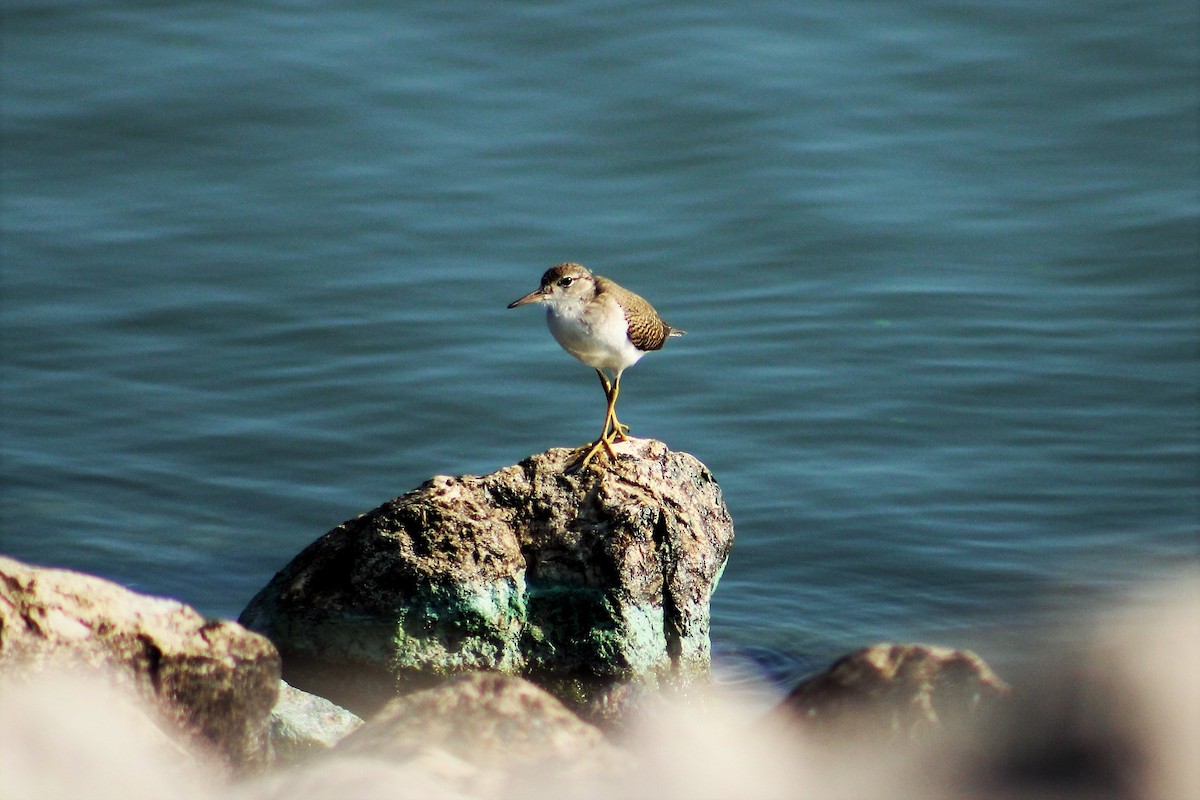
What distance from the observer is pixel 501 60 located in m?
15.4

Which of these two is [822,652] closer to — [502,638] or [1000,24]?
[502,638]

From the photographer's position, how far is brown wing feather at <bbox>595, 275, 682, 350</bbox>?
22.7 ft

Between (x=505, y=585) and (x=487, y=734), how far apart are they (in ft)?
6.79

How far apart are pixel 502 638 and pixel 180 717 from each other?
1.78 metres

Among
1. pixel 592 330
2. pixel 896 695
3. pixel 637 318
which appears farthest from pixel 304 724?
pixel 896 695

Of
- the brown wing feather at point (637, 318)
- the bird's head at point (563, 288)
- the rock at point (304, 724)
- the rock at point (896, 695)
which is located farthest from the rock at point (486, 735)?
the brown wing feather at point (637, 318)

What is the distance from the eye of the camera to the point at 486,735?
14.1 feet

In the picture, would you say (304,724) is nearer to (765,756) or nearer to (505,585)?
(505,585)

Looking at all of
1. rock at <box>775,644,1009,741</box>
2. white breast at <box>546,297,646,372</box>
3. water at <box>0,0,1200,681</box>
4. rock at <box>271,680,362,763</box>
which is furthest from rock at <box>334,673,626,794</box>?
water at <box>0,0,1200,681</box>

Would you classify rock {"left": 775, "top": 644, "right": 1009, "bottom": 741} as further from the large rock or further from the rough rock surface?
the large rock


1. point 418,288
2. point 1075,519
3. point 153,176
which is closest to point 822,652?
point 1075,519

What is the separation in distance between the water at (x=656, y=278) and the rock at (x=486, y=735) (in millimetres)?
3969

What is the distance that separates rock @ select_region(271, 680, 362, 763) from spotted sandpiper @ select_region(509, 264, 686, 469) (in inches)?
58.3

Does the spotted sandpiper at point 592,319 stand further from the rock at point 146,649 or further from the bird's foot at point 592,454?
the rock at point 146,649
